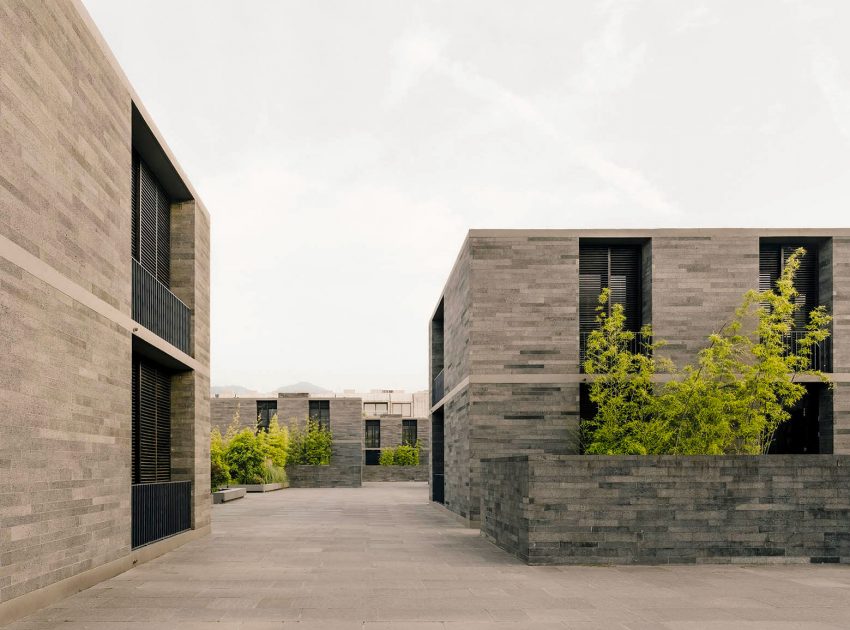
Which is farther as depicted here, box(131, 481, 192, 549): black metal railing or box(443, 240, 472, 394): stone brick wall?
box(443, 240, 472, 394): stone brick wall

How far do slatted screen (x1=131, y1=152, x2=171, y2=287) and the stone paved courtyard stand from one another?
4.96m

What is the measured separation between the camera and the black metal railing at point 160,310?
42.1ft

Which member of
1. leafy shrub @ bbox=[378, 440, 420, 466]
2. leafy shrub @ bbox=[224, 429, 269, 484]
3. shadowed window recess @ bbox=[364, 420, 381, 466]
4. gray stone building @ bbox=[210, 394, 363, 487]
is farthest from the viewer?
shadowed window recess @ bbox=[364, 420, 381, 466]

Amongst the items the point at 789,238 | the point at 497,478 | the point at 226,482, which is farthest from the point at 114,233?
the point at 226,482

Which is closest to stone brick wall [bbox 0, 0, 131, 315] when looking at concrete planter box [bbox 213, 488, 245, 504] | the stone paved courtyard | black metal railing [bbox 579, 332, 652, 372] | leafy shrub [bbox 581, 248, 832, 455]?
the stone paved courtyard

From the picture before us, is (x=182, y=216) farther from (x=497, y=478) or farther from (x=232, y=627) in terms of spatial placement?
(x=232, y=627)

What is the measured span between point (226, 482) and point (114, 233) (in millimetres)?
27486

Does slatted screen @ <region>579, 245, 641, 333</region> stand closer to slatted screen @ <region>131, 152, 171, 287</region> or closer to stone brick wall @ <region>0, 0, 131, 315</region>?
slatted screen @ <region>131, 152, 171, 287</region>

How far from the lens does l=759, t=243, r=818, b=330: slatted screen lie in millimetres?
18922

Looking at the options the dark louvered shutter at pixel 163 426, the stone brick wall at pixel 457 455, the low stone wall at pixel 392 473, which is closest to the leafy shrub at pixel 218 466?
the stone brick wall at pixel 457 455

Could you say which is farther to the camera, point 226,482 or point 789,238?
point 226,482

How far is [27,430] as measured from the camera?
26.8ft

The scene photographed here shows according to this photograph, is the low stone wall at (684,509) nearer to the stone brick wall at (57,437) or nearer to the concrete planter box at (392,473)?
the stone brick wall at (57,437)

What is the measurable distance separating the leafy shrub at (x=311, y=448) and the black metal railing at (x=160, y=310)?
31.8 metres
